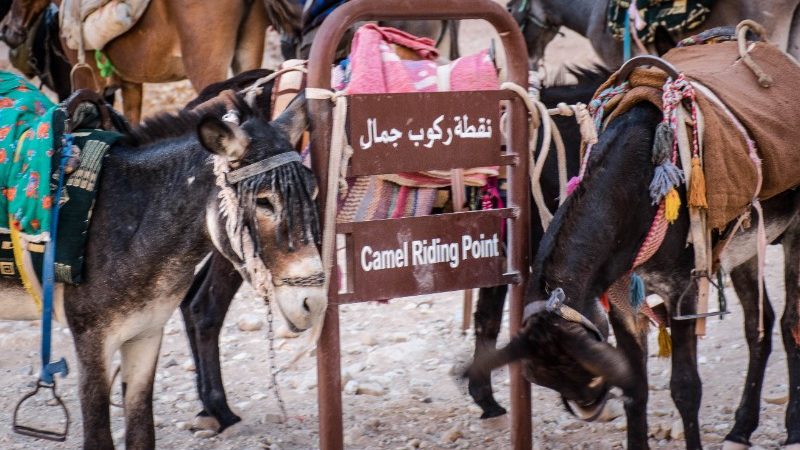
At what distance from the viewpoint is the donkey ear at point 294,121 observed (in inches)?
131

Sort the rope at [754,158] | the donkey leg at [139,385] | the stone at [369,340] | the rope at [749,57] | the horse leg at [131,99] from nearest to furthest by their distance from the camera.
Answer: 1. the donkey leg at [139,385]
2. the rope at [754,158]
3. the rope at [749,57]
4. the stone at [369,340]
5. the horse leg at [131,99]

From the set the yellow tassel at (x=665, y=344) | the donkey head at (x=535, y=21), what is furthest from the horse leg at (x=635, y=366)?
the donkey head at (x=535, y=21)

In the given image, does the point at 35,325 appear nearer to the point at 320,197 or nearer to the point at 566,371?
the point at 320,197

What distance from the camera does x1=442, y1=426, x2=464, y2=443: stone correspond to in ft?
15.4

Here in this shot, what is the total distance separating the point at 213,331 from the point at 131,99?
3.62 metres

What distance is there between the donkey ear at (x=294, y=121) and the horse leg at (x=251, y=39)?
409cm

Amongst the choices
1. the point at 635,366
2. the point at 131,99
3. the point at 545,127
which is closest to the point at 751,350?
the point at 635,366

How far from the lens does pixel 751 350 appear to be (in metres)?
4.68

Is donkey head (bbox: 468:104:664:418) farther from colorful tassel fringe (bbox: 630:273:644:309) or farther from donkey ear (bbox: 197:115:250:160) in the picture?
donkey ear (bbox: 197:115:250:160)

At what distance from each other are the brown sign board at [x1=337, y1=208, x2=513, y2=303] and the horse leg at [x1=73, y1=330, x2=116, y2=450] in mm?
852

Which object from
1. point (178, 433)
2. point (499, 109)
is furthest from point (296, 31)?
point (499, 109)

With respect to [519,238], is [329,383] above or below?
below

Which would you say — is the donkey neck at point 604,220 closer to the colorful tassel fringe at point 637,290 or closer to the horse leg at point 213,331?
the colorful tassel fringe at point 637,290

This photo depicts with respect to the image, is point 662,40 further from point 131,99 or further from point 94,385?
point 94,385
